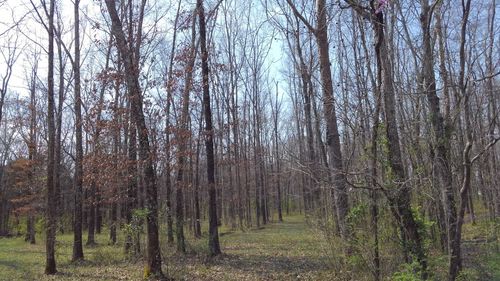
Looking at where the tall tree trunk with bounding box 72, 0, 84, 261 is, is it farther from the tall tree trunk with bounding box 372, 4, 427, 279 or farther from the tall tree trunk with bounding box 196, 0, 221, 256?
the tall tree trunk with bounding box 372, 4, 427, 279

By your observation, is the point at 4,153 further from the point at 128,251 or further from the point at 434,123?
the point at 434,123

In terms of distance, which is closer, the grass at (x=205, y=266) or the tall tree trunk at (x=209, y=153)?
the grass at (x=205, y=266)

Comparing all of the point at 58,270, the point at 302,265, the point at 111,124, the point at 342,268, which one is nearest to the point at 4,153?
the point at 58,270

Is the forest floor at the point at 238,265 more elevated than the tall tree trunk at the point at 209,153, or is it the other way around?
the tall tree trunk at the point at 209,153

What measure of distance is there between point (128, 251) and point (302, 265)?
5480 mm

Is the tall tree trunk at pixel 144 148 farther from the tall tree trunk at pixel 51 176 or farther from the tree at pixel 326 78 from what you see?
the tree at pixel 326 78

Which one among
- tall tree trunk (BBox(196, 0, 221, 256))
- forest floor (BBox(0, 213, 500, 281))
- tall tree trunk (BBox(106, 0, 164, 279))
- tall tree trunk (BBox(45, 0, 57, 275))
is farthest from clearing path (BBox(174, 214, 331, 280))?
tall tree trunk (BBox(45, 0, 57, 275))

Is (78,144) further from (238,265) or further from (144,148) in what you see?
(238,265)

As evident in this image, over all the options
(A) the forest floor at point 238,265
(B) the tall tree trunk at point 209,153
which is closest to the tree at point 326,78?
(A) the forest floor at point 238,265

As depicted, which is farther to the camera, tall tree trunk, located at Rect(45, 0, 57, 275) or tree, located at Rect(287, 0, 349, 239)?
tall tree trunk, located at Rect(45, 0, 57, 275)

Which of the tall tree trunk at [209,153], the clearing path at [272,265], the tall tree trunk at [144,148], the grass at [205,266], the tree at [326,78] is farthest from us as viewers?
the tall tree trunk at [209,153]

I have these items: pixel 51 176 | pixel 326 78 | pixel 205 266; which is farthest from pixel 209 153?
pixel 326 78

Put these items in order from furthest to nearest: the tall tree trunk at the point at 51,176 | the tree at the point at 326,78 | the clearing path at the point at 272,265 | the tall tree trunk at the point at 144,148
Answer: the tall tree trunk at the point at 51,176 → the tall tree trunk at the point at 144,148 → the clearing path at the point at 272,265 → the tree at the point at 326,78

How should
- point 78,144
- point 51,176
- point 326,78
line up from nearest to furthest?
point 326,78 → point 51,176 → point 78,144
